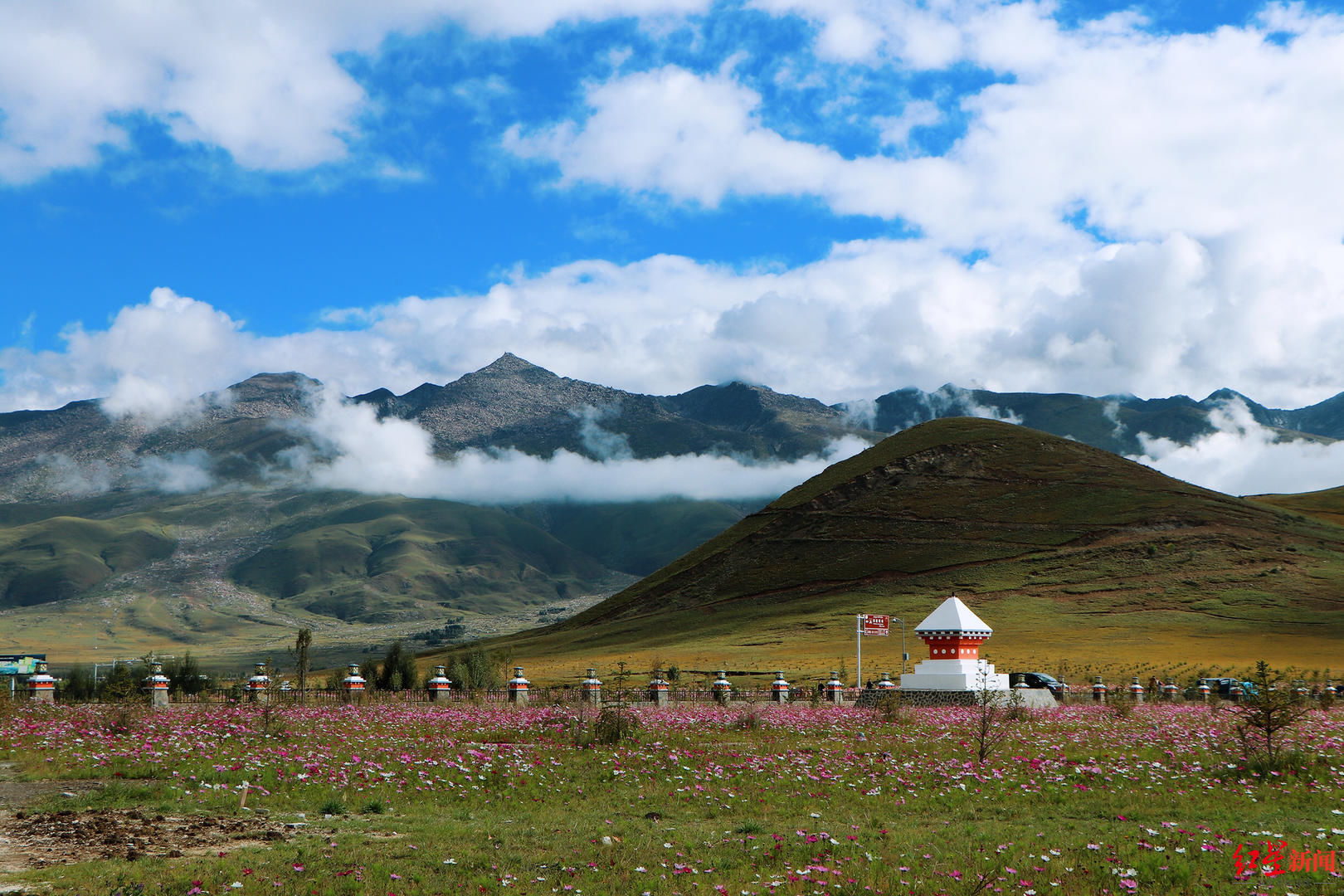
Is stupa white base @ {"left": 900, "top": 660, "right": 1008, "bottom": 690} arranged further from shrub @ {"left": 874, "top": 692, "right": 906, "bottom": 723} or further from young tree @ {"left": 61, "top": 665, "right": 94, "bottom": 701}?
young tree @ {"left": 61, "top": 665, "right": 94, "bottom": 701}

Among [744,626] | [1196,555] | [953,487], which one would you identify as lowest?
[744,626]

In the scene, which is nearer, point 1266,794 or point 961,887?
point 961,887

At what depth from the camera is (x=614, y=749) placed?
20.9 meters

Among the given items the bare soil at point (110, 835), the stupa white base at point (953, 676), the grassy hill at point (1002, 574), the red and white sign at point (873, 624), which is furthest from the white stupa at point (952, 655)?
the grassy hill at point (1002, 574)

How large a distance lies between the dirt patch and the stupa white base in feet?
99.5

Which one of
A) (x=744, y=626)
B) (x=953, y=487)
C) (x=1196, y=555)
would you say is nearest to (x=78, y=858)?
(x=744, y=626)

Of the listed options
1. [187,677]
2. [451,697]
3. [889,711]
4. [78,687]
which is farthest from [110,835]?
[187,677]

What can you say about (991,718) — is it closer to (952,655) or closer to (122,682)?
(952,655)

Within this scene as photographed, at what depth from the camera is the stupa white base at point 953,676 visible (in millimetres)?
38931

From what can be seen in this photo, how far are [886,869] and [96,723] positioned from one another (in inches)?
784

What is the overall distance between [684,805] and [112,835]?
7903 millimetres

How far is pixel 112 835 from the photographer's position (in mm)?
12828

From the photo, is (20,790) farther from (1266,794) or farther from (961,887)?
(1266,794)

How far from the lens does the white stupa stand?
39375mm
